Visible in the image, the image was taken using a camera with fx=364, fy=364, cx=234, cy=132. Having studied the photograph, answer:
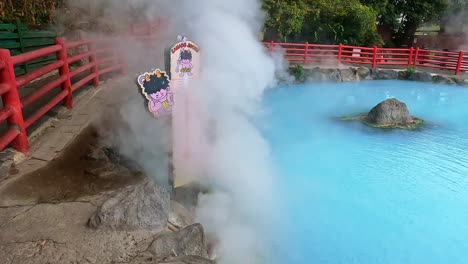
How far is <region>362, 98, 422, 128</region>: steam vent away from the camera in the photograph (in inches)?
352

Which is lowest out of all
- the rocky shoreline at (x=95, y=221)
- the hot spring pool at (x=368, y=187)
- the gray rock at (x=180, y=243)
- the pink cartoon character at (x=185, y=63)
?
the hot spring pool at (x=368, y=187)

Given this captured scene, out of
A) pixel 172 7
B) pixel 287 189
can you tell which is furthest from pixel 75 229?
pixel 172 7

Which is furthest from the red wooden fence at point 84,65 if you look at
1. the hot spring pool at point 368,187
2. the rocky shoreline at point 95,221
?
the hot spring pool at point 368,187

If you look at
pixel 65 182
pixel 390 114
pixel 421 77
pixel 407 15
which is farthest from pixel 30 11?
pixel 407 15

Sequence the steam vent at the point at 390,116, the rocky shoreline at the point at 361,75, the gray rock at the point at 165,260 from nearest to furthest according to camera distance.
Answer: the gray rock at the point at 165,260 → the steam vent at the point at 390,116 → the rocky shoreline at the point at 361,75

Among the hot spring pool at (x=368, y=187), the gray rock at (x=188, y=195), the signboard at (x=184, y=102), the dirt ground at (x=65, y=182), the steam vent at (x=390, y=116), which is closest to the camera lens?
the dirt ground at (x=65, y=182)

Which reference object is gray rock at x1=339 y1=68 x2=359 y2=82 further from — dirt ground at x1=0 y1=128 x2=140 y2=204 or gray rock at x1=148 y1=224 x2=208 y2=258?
gray rock at x1=148 y1=224 x2=208 y2=258

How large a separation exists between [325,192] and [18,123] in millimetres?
4157

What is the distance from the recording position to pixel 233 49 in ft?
18.1

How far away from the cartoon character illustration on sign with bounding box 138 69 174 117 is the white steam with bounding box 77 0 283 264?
307mm

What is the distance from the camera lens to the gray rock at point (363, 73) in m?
15.6

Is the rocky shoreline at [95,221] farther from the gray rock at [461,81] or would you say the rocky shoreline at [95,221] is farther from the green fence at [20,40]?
the gray rock at [461,81]

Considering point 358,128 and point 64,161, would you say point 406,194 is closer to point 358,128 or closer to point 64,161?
point 358,128

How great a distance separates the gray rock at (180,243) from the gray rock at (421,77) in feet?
49.5
